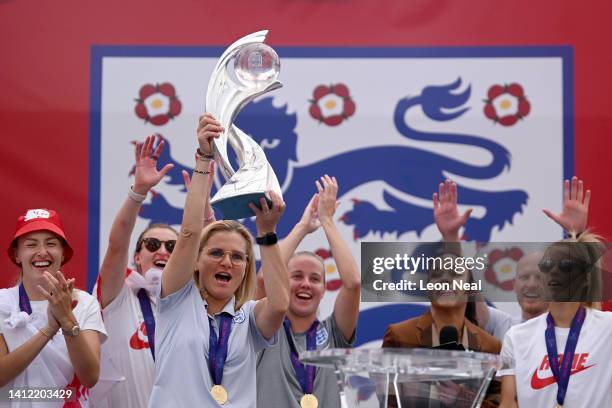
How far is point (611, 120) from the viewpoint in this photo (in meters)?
5.02

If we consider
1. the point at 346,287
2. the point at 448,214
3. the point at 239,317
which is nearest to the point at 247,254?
the point at 239,317

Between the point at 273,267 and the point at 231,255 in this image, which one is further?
the point at 231,255

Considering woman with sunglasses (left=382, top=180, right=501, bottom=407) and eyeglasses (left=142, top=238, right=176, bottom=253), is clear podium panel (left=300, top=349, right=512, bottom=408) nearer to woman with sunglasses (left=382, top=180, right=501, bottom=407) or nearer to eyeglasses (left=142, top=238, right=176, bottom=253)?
woman with sunglasses (left=382, top=180, right=501, bottom=407)

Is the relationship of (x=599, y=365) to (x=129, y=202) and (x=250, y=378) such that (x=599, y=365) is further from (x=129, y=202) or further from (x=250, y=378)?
(x=129, y=202)

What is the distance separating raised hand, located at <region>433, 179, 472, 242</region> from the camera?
14.2ft

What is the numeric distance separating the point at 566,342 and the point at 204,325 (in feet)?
4.83

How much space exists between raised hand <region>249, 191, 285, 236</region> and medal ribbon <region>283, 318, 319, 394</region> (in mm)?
875

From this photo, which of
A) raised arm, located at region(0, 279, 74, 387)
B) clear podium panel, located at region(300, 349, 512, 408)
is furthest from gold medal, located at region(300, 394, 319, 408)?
clear podium panel, located at region(300, 349, 512, 408)

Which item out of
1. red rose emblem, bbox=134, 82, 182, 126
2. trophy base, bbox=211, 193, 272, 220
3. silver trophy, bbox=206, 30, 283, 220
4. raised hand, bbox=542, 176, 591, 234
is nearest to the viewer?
trophy base, bbox=211, 193, 272, 220

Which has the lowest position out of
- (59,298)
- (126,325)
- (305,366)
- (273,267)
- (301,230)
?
(305,366)

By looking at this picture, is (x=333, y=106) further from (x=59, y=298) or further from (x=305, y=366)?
(x=59, y=298)

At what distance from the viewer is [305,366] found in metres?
3.88

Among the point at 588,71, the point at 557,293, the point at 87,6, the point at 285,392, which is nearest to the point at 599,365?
the point at 557,293

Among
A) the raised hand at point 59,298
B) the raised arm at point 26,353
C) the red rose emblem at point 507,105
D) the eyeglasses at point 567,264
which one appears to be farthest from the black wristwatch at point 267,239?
the red rose emblem at point 507,105
